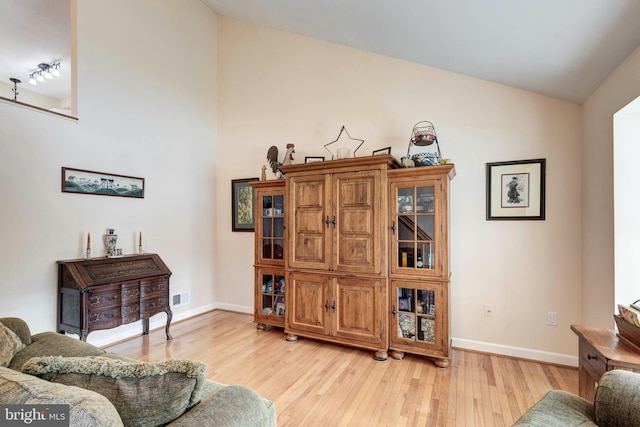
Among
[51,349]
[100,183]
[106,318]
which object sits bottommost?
[106,318]

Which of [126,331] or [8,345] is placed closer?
[8,345]

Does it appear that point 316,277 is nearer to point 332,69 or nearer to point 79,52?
point 332,69

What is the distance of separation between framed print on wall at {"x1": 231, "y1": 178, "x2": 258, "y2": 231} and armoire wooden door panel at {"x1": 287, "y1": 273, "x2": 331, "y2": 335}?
133 centimetres

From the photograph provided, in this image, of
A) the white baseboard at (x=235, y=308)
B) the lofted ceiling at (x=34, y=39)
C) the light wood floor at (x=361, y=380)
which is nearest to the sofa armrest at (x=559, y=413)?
the light wood floor at (x=361, y=380)

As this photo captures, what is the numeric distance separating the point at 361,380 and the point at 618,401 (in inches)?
65.4

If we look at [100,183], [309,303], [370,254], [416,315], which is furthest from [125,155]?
[416,315]

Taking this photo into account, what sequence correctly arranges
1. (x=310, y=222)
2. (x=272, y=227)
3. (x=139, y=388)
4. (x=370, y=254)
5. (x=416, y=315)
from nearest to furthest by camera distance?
(x=139, y=388) → (x=416, y=315) → (x=370, y=254) → (x=310, y=222) → (x=272, y=227)

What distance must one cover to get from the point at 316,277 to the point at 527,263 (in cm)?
198

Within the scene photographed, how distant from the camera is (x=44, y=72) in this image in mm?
4383

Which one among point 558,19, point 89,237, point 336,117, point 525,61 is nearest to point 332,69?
point 336,117

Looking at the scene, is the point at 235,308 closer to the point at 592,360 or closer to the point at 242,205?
the point at 242,205

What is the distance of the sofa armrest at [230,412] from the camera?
2.91ft

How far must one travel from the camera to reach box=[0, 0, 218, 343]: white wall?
2600 mm

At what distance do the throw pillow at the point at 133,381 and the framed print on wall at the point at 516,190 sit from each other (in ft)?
9.47
